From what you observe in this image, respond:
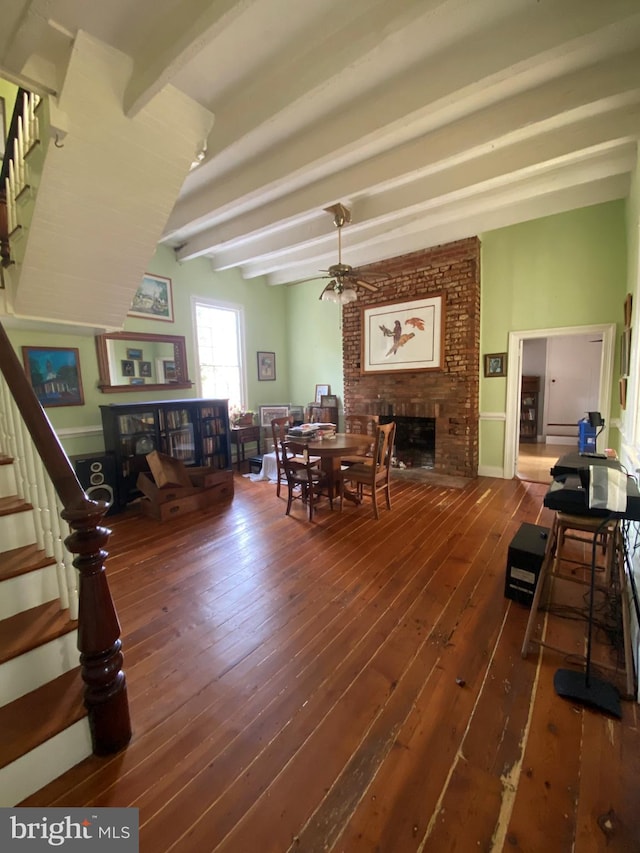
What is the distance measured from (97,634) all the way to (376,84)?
3305 millimetres

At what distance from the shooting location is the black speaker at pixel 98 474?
11.5 ft

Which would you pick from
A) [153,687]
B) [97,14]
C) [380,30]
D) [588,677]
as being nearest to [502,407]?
[588,677]

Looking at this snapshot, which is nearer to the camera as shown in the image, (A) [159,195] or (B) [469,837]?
(B) [469,837]

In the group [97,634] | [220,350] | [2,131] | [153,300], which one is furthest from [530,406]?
[2,131]

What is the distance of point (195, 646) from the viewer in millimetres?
1828

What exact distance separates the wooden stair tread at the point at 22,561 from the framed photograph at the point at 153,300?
11.5 feet

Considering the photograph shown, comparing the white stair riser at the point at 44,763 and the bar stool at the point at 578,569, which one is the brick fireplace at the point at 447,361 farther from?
the white stair riser at the point at 44,763

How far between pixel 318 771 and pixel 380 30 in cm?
320

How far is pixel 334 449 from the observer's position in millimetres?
3256

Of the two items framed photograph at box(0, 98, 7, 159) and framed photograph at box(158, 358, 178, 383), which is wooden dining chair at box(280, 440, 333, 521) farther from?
framed photograph at box(0, 98, 7, 159)

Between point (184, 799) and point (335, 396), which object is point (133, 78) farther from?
point (335, 396)

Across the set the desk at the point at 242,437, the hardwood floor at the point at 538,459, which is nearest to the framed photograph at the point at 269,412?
the desk at the point at 242,437

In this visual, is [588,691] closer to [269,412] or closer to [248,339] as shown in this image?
[269,412]

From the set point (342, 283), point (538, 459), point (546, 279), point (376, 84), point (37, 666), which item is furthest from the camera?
point (538, 459)
